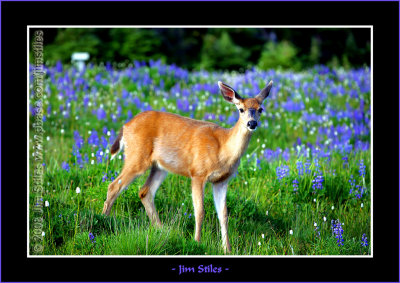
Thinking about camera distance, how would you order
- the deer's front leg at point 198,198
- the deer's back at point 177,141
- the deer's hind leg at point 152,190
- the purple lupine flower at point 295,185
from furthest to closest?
the purple lupine flower at point 295,185 < the deer's hind leg at point 152,190 < the deer's back at point 177,141 < the deer's front leg at point 198,198

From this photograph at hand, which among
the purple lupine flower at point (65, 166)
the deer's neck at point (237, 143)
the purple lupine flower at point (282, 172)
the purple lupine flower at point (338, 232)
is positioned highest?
A: the deer's neck at point (237, 143)

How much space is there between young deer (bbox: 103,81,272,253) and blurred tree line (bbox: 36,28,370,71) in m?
12.6

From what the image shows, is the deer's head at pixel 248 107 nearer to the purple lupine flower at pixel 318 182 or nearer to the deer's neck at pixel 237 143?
the deer's neck at pixel 237 143

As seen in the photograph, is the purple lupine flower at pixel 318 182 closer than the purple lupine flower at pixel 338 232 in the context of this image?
No

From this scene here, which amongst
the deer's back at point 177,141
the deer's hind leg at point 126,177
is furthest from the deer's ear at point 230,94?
the deer's hind leg at point 126,177

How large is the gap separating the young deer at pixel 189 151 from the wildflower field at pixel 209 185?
21 centimetres

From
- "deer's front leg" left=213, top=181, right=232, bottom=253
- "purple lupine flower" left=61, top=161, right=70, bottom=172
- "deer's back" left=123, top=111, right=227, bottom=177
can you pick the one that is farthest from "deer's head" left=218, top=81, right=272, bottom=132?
"purple lupine flower" left=61, top=161, right=70, bottom=172

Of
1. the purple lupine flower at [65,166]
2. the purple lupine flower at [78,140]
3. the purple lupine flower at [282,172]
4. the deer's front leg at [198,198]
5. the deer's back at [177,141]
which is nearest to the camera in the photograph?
the deer's front leg at [198,198]

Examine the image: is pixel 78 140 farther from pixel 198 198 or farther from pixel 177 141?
pixel 198 198

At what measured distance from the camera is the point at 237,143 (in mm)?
6055

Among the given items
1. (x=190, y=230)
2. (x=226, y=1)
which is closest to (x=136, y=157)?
(x=190, y=230)

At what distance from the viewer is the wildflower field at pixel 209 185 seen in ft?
19.5
